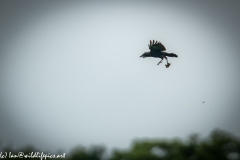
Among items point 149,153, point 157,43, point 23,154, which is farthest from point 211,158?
point 23,154

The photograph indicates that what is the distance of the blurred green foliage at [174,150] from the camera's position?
38.9ft

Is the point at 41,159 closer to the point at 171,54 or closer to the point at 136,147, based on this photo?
the point at 136,147

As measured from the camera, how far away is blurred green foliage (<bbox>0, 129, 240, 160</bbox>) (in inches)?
466

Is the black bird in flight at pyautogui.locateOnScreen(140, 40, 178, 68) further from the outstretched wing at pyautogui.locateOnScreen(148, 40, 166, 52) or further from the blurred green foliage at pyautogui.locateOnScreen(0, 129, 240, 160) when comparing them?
the blurred green foliage at pyautogui.locateOnScreen(0, 129, 240, 160)

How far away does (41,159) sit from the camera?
13.0 m

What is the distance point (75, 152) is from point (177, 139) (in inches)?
222

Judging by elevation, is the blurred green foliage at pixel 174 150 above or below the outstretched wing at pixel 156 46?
below

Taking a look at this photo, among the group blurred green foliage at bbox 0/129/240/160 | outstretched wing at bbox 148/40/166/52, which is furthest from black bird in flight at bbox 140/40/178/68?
blurred green foliage at bbox 0/129/240/160

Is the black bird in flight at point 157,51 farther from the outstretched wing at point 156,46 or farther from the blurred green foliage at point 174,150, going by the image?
the blurred green foliage at point 174,150

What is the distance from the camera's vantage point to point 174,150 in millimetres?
12594

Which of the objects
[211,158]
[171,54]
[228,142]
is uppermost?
[171,54]

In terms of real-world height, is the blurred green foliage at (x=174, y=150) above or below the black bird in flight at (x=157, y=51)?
below

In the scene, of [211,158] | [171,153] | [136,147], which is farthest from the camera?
[136,147]

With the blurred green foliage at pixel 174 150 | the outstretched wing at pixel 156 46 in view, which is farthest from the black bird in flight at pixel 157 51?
the blurred green foliage at pixel 174 150
